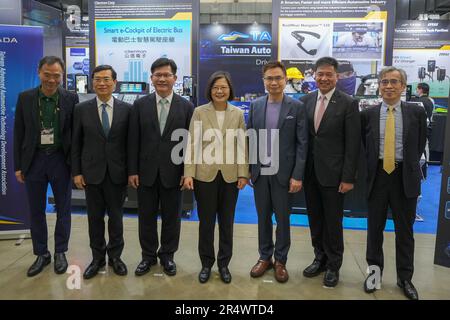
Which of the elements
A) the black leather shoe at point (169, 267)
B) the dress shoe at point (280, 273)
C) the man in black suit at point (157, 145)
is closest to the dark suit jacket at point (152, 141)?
the man in black suit at point (157, 145)

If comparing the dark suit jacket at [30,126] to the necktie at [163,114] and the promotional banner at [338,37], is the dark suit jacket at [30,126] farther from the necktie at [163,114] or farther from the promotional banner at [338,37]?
the promotional banner at [338,37]

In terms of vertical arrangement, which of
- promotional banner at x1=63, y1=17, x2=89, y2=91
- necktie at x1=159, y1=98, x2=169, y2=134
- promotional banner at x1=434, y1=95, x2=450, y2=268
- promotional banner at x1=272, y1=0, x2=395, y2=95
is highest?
promotional banner at x1=63, y1=17, x2=89, y2=91

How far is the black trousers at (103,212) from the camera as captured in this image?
3.06m

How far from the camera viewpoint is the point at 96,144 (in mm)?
2971

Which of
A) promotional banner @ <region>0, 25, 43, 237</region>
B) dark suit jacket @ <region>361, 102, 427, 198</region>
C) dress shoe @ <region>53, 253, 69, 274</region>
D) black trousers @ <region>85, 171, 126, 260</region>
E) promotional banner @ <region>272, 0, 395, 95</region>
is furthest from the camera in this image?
promotional banner @ <region>272, 0, 395, 95</region>

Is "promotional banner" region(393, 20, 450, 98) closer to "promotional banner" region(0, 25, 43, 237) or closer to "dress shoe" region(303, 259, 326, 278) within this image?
"dress shoe" region(303, 259, 326, 278)

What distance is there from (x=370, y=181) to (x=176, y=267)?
68.2 inches

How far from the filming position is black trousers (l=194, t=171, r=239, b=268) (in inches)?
116

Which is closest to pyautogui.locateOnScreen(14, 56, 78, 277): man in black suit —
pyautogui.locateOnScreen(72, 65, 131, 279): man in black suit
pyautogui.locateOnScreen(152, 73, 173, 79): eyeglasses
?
pyautogui.locateOnScreen(72, 65, 131, 279): man in black suit

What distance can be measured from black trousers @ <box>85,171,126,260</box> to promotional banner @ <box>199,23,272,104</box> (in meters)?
9.90

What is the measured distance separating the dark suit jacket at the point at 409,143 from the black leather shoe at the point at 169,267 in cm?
167

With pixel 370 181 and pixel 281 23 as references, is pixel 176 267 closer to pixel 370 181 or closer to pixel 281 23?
pixel 370 181

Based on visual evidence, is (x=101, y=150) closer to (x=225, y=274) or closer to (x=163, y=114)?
(x=163, y=114)
